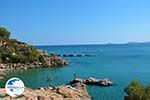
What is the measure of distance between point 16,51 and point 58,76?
33822 mm

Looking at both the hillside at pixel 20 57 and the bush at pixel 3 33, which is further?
the bush at pixel 3 33

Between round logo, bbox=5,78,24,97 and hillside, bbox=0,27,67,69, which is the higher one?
round logo, bbox=5,78,24,97

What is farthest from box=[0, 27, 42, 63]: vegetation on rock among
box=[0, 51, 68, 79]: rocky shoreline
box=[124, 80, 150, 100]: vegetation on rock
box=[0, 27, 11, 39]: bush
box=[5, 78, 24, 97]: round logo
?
box=[5, 78, 24, 97]: round logo

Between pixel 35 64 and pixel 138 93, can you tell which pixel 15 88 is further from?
pixel 35 64

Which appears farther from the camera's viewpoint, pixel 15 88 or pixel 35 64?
pixel 35 64

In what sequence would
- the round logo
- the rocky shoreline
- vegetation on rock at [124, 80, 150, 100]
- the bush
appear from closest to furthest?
1. the round logo
2. vegetation on rock at [124, 80, 150, 100]
3. the rocky shoreline
4. the bush

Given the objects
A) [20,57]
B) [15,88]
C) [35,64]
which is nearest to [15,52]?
[20,57]

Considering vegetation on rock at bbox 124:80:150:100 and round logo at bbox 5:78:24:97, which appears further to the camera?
vegetation on rock at bbox 124:80:150:100

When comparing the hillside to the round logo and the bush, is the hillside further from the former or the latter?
the round logo

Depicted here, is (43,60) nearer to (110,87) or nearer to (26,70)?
(26,70)

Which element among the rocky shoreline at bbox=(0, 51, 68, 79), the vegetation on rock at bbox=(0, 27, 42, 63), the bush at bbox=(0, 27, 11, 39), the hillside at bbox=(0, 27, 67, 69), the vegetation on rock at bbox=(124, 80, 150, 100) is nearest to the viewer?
the vegetation on rock at bbox=(124, 80, 150, 100)

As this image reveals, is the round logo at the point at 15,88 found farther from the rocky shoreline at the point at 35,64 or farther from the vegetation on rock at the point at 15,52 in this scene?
the vegetation on rock at the point at 15,52

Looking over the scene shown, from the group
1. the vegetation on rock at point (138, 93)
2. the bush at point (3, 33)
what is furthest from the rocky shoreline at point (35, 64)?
the vegetation on rock at point (138, 93)

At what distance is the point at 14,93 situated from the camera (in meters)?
18.3
